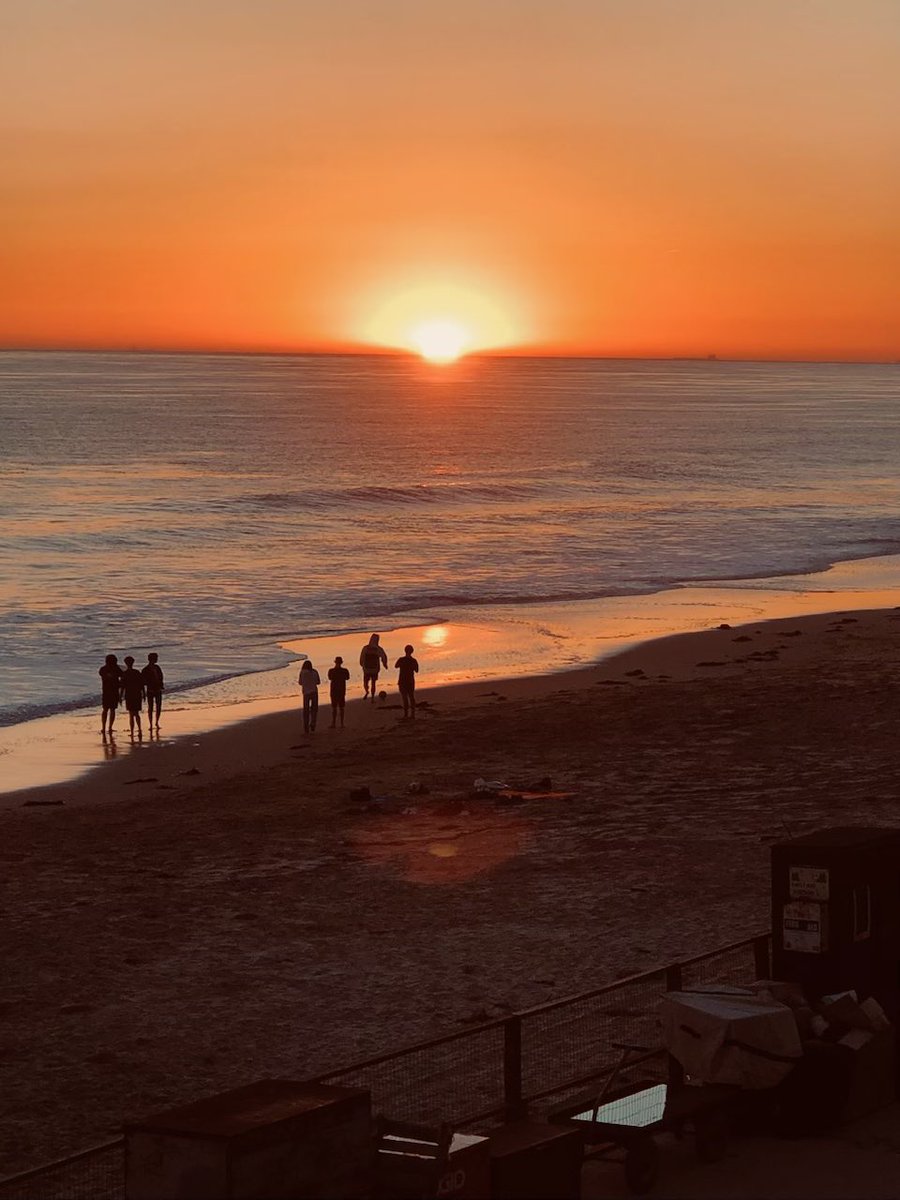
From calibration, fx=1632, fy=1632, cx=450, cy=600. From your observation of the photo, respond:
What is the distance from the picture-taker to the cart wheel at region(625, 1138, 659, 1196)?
386 inches

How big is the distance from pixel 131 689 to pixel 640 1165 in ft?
66.4

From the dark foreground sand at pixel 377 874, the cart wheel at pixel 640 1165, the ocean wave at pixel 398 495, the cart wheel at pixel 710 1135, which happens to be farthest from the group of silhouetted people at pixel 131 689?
the ocean wave at pixel 398 495

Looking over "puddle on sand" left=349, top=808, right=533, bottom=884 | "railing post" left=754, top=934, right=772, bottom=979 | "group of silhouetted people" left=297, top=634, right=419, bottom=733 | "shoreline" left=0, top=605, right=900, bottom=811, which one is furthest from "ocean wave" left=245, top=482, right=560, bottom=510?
"railing post" left=754, top=934, right=772, bottom=979

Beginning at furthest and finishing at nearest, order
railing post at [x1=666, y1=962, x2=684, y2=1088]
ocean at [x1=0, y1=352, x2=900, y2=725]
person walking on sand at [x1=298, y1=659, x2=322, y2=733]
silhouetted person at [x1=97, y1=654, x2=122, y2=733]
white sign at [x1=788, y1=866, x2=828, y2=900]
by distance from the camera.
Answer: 1. ocean at [x1=0, y1=352, x2=900, y2=725]
2. silhouetted person at [x1=97, y1=654, x2=122, y2=733]
3. person walking on sand at [x1=298, y1=659, x2=322, y2=733]
4. white sign at [x1=788, y1=866, x2=828, y2=900]
5. railing post at [x1=666, y1=962, x2=684, y2=1088]

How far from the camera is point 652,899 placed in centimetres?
1739

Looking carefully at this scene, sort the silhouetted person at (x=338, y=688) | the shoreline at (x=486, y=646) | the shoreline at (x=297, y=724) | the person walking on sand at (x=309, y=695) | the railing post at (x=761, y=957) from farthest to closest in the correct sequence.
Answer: the silhouetted person at (x=338, y=688) < the person walking on sand at (x=309, y=695) < the shoreline at (x=486, y=646) < the shoreline at (x=297, y=724) < the railing post at (x=761, y=957)

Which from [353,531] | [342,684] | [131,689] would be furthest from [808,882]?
[353,531]

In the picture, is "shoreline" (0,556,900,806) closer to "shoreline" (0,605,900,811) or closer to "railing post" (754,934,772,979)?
"shoreline" (0,605,900,811)

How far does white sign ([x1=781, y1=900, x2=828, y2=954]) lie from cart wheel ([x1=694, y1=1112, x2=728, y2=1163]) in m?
1.47

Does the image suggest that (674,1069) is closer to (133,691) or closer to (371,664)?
(133,691)

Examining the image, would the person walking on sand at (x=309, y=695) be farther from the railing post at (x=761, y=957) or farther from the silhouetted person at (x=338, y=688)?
the railing post at (x=761, y=957)

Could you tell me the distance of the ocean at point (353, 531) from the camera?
43.8m

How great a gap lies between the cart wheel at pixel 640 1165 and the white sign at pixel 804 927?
2042 mm

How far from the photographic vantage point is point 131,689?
28.8 meters
